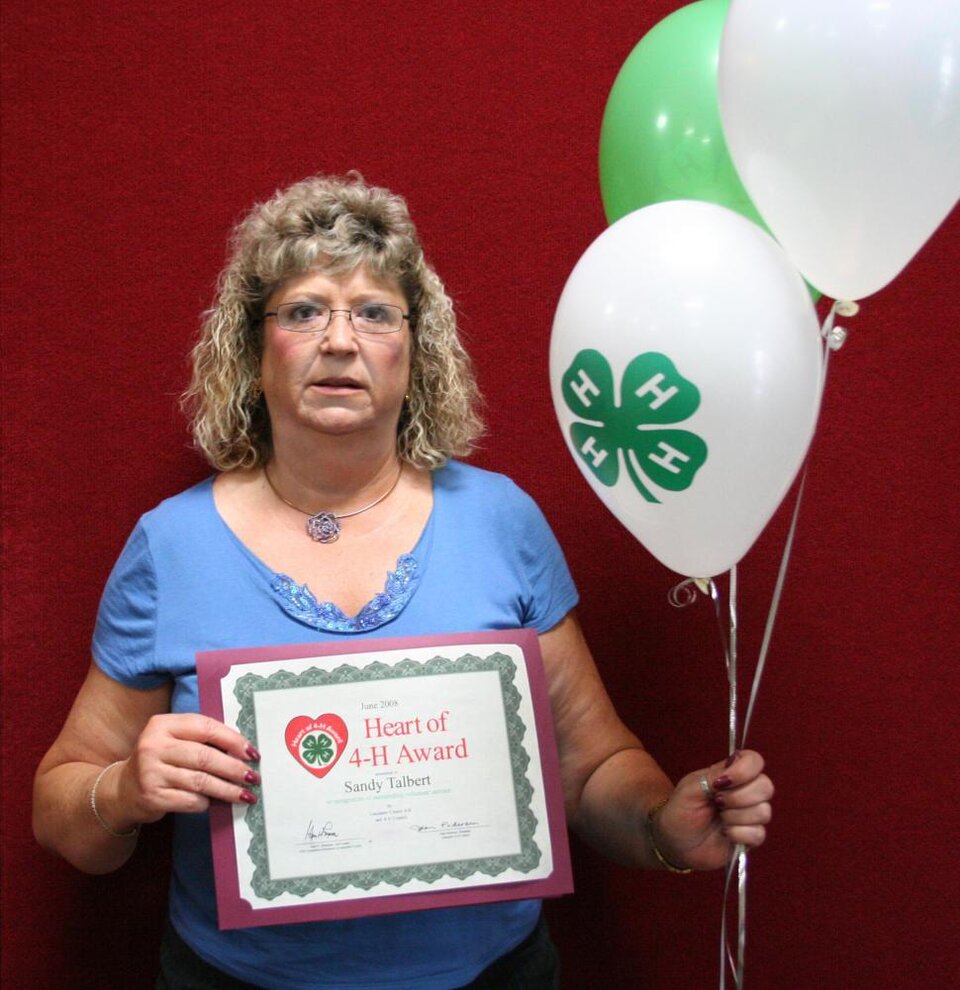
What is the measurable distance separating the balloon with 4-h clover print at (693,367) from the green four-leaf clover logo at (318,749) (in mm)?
461

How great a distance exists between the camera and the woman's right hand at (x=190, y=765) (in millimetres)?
1344

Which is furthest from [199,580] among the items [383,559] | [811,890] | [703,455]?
[811,890]

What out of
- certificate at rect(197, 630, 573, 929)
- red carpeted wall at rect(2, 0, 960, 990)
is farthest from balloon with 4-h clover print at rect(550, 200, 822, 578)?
red carpeted wall at rect(2, 0, 960, 990)

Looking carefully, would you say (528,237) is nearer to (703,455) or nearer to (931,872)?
(703,455)

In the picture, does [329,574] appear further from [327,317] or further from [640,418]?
[640,418]

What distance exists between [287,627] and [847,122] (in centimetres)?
88

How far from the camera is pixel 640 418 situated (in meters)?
1.18

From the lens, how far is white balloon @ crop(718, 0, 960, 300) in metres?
1.07

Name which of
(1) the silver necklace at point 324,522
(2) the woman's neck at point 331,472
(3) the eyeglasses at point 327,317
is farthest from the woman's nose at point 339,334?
(1) the silver necklace at point 324,522

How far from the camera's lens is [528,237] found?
1.88 m

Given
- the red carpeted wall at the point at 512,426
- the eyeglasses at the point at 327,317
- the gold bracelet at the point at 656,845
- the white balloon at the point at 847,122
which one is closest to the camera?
the white balloon at the point at 847,122

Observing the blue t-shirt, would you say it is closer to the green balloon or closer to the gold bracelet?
the gold bracelet
